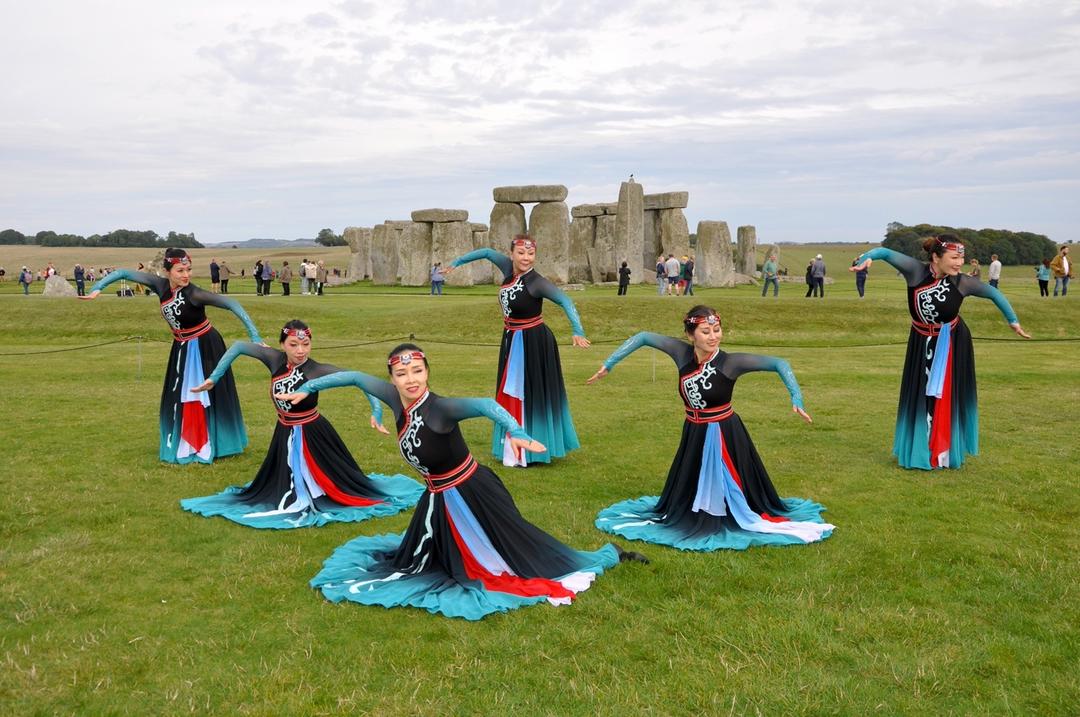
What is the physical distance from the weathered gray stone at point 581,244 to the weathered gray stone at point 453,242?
5636 mm

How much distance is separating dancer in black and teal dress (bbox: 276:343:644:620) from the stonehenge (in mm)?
31331

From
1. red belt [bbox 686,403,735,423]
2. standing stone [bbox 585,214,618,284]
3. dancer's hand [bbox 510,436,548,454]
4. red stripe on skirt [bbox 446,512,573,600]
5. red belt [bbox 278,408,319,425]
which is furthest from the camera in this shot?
standing stone [bbox 585,214,618,284]

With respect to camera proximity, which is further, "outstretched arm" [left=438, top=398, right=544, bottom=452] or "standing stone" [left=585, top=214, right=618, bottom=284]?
"standing stone" [left=585, top=214, right=618, bottom=284]

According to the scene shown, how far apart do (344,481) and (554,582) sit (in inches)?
132

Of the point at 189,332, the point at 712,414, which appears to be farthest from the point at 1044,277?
the point at 189,332

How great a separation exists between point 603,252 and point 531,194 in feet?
19.0

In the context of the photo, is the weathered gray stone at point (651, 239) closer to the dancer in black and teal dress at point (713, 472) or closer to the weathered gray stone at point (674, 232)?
the weathered gray stone at point (674, 232)

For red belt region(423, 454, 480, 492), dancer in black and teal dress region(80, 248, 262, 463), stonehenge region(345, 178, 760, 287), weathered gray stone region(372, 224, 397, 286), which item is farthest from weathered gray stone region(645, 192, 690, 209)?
red belt region(423, 454, 480, 492)

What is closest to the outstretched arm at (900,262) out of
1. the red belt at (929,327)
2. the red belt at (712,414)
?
the red belt at (929,327)

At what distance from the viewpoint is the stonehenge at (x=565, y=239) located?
3978 cm

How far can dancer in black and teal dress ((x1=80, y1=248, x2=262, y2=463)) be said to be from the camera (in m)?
11.0

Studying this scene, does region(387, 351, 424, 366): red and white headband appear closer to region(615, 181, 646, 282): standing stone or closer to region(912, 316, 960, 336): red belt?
region(912, 316, 960, 336): red belt

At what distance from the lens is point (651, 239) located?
148ft

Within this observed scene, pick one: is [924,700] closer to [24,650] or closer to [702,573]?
[702,573]
